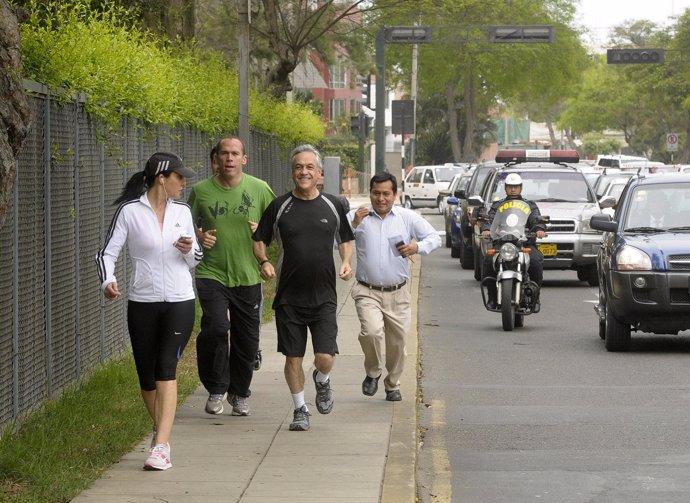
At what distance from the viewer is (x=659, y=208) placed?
15656 millimetres

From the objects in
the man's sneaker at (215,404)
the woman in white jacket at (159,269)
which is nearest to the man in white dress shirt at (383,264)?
the man's sneaker at (215,404)

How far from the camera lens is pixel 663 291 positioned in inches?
564

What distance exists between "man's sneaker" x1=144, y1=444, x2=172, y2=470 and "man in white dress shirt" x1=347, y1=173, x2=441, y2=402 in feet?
9.67

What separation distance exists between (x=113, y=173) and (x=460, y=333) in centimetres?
529

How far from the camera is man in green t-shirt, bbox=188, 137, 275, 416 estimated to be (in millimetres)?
10234

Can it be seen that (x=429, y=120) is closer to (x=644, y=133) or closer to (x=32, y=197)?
(x=644, y=133)

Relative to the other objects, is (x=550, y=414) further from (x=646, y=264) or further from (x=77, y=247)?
(x=646, y=264)

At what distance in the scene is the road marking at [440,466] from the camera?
27.4 feet

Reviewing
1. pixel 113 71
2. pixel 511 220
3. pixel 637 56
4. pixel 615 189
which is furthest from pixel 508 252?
pixel 637 56

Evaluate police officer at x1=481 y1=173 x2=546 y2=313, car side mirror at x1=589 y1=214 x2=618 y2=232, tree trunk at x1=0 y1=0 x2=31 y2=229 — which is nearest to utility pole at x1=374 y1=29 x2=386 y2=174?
police officer at x1=481 y1=173 x2=546 y2=313

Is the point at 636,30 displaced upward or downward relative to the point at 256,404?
upward

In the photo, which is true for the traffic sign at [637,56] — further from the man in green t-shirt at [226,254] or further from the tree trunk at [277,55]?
the man in green t-shirt at [226,254]

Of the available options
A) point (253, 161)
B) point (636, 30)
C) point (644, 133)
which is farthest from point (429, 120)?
point (253, 161)

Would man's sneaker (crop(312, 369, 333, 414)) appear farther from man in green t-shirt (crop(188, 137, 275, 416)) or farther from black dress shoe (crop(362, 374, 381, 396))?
black dress shoe (crop(362, 374, 381, 396))
